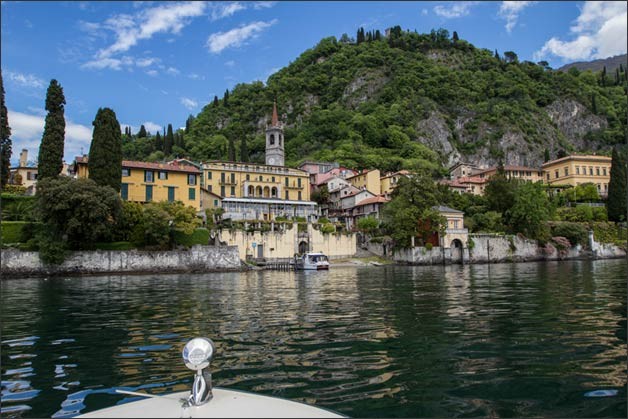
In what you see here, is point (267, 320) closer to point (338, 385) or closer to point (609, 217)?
point (338, 385)

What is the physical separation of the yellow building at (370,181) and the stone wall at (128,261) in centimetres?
3898

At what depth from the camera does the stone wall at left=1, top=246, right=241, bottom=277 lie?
38219mm

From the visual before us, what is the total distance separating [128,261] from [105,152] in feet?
41.8

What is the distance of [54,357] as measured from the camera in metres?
8.55

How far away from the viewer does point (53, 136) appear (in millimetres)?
45844

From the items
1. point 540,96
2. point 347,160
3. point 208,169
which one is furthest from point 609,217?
point 540,96

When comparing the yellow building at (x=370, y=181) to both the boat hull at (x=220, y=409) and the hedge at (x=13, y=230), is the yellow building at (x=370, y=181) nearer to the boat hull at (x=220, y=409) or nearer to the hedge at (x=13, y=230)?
the hedge at (x=13, y=230)


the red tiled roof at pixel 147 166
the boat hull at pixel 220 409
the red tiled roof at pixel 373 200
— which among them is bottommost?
the boat hull at pixel 220 409

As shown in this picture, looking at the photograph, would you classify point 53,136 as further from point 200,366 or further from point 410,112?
point 410,112

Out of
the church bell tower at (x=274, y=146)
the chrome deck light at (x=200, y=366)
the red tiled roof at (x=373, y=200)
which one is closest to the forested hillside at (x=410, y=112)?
the church bell tower at (x=274, y=146)

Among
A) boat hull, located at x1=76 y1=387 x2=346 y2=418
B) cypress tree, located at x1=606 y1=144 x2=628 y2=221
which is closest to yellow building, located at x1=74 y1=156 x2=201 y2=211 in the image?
boat hull, located at x1=76 y1=387 x2=346 y2=418

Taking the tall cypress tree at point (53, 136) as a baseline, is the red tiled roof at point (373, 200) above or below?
below

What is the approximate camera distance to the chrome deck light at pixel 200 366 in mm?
3141

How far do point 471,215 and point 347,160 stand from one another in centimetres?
4064
